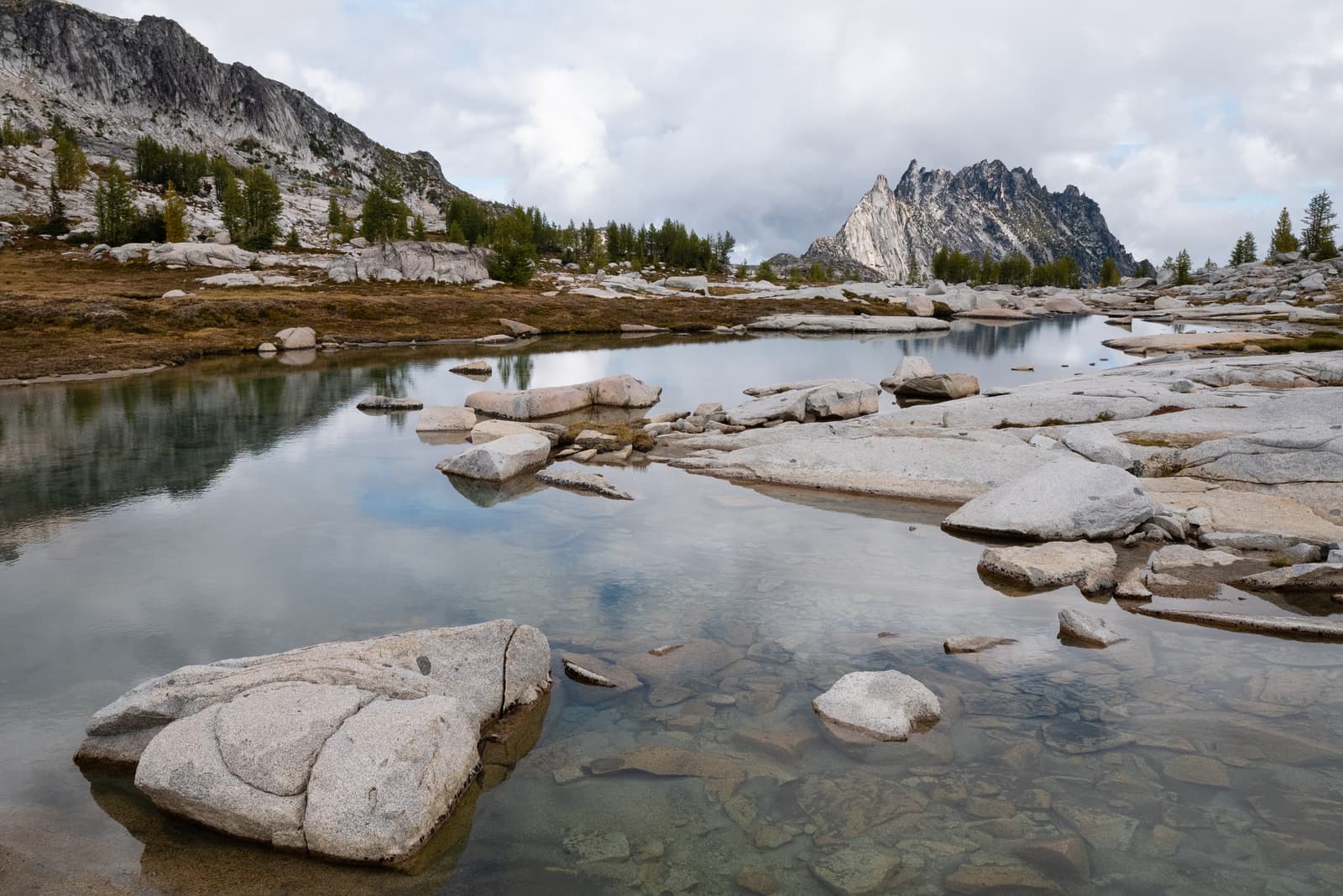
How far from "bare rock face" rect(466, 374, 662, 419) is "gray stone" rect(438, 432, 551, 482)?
8.66 metres

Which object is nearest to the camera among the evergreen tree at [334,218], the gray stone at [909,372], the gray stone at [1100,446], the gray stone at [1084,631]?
the gray stone at [1084,631]

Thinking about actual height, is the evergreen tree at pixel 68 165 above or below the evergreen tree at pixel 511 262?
above

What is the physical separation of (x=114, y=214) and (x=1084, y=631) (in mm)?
146674

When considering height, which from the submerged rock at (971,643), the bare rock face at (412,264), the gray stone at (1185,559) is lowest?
the submerged rock at (971,643)

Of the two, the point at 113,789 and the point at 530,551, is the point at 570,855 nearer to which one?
the point at 113,789

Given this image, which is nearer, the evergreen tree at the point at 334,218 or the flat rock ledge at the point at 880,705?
the flat rock ledge at the point at 880,705

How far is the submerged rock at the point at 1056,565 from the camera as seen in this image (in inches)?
619

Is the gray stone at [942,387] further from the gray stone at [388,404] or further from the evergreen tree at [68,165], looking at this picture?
the evergreen tree at [68,165]

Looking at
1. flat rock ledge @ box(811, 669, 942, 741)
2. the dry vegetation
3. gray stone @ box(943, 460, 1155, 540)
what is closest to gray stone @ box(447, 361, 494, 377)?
the dry vegetation

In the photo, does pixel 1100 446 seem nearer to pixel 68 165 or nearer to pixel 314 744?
pixel 314 744

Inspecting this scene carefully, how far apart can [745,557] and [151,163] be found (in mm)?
196641

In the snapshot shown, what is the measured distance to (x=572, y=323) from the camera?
85.2m

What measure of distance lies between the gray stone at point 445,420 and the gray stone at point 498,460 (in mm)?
6789

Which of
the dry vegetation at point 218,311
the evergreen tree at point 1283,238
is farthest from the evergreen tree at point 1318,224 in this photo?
the dry vegetation at point 218,311
